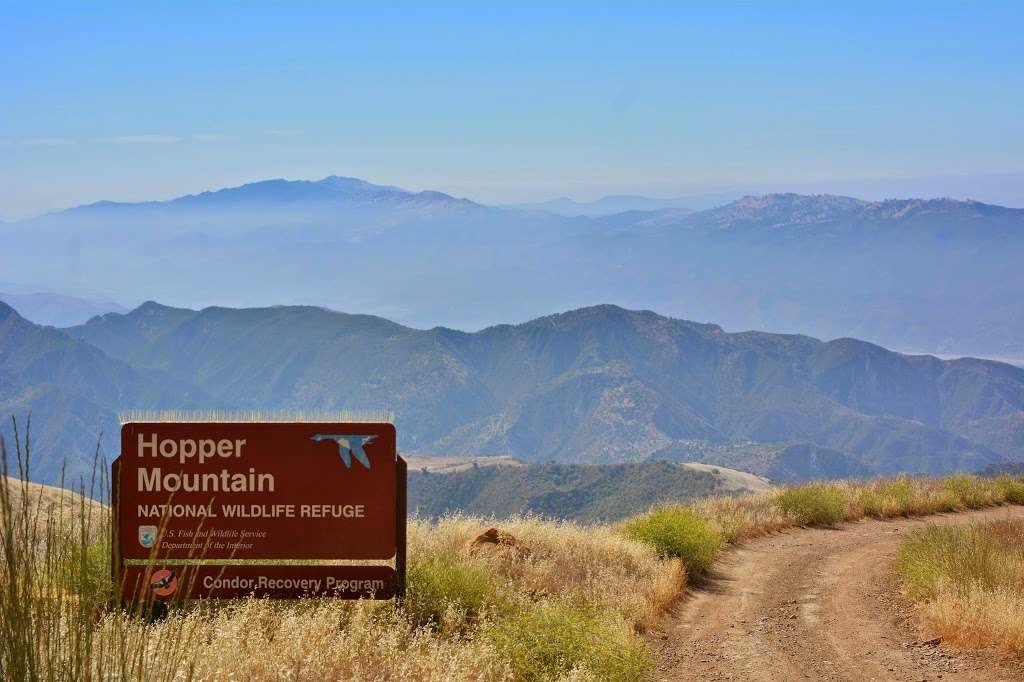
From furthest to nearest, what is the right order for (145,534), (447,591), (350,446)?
(447,591), (350,446), (145,534)

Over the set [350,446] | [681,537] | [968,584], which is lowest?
[681,537]

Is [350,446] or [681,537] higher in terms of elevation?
[350,446]

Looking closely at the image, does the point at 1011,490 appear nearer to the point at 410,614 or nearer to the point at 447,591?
the point at 447,591

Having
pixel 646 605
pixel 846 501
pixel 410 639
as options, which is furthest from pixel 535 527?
pixel 846 501

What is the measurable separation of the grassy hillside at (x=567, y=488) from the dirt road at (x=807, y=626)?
71.1 m

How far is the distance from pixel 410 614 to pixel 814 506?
1243 centimetres

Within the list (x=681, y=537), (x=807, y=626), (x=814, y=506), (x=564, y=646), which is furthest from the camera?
(x=814, y=506)

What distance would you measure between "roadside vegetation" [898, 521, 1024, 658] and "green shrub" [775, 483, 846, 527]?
521 cm

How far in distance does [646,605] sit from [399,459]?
13.1 feet

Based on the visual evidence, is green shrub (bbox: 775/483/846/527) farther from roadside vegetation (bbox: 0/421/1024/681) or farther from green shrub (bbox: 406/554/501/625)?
green shrub (bbox: 406/554/501/625)

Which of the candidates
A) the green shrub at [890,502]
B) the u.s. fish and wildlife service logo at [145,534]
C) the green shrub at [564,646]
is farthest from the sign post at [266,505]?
the green shrub at [890,502]

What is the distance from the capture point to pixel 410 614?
948 centimetres

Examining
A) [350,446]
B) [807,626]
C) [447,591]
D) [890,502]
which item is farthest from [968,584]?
[890,502]

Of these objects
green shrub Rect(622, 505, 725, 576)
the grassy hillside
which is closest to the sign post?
green shrub Rect(622, 505, 725, 576)
